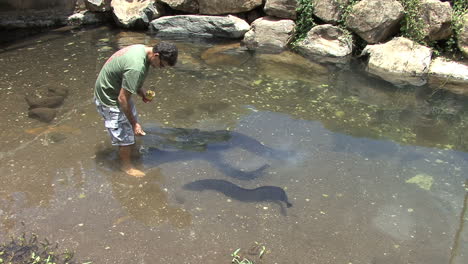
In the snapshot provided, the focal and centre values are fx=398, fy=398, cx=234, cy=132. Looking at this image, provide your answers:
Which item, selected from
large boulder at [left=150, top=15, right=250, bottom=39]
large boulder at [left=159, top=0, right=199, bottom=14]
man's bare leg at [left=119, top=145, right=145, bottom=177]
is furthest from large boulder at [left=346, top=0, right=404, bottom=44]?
man's bare leg at [left=119, top=145, right=145, bottom=177]

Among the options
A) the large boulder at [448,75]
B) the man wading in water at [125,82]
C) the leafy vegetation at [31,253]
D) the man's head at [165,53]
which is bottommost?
the large boulder at [448,75]

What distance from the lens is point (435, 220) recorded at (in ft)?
14.5

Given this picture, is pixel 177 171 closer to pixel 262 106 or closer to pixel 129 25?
pixel 262 106

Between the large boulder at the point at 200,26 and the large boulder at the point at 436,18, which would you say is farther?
the large boulder at the point at 200,26

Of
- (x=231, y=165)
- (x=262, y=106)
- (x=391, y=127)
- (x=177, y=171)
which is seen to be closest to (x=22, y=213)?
(x=177, y=171)

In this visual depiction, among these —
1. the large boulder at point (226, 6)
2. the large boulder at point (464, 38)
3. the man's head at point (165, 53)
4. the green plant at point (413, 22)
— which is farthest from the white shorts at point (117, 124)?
the large boulder at point (464, 38)

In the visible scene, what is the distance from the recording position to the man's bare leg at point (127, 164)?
4.96m

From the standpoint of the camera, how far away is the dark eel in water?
461cm

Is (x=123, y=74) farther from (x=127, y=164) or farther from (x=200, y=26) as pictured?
(x=200, y=26)

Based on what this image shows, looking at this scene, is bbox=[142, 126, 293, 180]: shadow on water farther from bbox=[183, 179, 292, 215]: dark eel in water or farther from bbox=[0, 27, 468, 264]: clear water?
bbox=[183, 179, 292, 215]: dark eel in water

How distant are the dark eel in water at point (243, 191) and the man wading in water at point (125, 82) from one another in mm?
984

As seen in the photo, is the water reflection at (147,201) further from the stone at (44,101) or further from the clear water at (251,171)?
the stone at (44,101)

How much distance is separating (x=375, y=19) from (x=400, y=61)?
1177mm

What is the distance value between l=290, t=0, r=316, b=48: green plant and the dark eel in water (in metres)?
5.93
